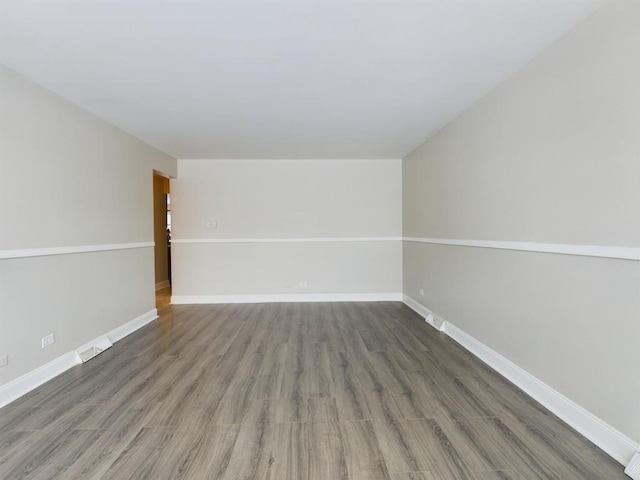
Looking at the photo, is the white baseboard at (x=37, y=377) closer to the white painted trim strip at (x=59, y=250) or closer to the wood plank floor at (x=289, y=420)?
the wood plank floor at (x=289, y=420)

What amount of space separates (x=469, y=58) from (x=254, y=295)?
14.5ft

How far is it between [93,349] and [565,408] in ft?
12.6

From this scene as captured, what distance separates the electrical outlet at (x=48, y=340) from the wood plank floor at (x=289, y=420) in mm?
298

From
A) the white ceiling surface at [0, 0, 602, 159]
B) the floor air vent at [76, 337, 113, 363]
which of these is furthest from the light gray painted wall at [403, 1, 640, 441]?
the floor air vent at [76, 337, 113, 363]

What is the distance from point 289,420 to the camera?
1969 millimetres

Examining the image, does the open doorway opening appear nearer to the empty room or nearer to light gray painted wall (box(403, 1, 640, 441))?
the empty room

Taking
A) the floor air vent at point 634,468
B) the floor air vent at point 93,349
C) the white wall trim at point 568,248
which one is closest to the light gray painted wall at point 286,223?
the floor air vent at point 93,349

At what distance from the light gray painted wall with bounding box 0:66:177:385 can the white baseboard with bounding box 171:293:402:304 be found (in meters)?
1.31

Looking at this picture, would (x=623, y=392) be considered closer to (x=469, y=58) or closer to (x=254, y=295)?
(x=469, y=58)

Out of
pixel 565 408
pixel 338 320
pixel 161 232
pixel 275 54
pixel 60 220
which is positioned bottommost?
pixel 338 320

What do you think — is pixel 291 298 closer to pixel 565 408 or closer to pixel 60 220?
pixel 60 220

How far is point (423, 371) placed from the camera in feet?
8.67

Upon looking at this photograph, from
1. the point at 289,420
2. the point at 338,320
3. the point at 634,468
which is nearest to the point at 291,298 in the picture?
the point at 338,320

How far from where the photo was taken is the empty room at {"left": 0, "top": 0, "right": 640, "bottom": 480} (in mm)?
1654
